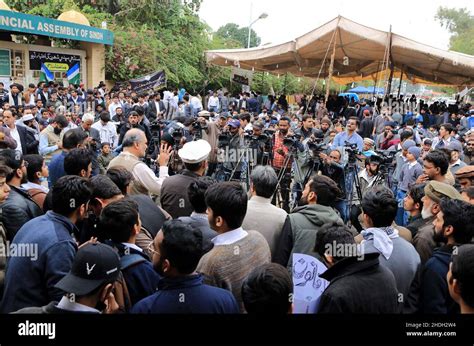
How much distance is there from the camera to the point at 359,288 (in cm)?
182

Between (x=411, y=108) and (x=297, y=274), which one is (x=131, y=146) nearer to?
(x=297, y=274)

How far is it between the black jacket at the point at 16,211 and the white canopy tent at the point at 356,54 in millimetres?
8127

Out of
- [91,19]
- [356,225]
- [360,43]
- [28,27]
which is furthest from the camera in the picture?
[91,19]

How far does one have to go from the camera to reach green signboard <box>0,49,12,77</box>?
12.4 metres

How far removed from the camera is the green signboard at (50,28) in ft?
39.3

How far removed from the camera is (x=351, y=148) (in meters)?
5.23

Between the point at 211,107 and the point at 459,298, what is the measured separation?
13.9m

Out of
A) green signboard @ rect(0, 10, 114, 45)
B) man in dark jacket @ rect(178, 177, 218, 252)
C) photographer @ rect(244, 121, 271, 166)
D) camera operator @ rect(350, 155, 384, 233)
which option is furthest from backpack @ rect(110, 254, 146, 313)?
green signboard @ rect(0, 10, 114, 45)

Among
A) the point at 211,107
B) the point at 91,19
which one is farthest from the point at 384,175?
the point at 91,19

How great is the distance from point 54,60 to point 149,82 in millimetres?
3251

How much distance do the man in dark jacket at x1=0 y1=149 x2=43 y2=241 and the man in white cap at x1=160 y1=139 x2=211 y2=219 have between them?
0.89 meters

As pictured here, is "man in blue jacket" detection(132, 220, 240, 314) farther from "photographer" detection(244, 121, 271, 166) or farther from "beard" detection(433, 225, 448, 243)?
"photographer" detection(244, 121, 271, 166)

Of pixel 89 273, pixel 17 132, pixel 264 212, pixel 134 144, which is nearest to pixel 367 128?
pixel 17 132

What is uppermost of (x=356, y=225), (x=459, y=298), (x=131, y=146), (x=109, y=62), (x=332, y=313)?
(x=109, y=62)
